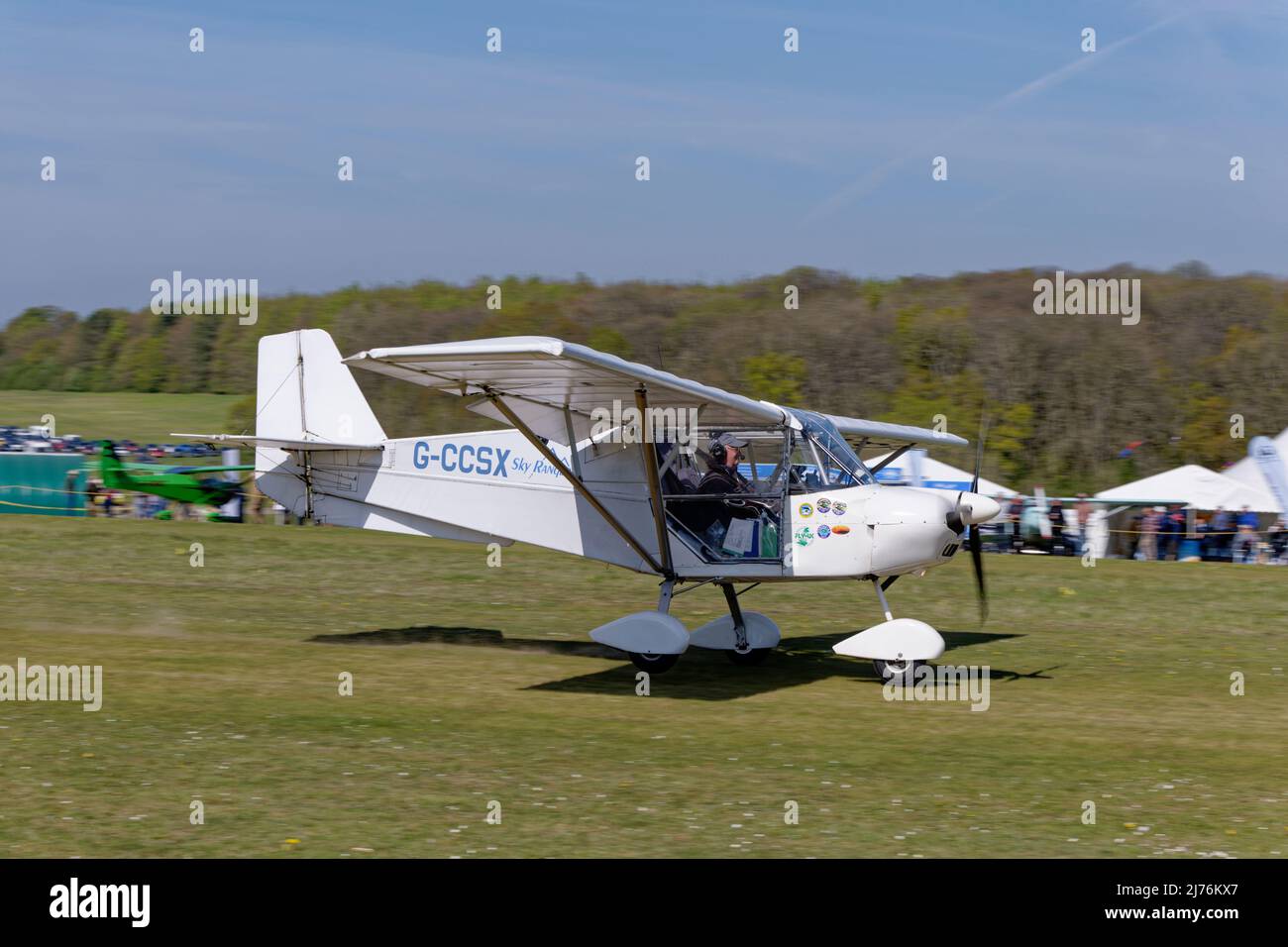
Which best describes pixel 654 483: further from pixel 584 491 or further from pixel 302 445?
pixel 302 445

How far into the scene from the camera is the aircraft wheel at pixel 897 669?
1209cm

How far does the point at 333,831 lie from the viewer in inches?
267

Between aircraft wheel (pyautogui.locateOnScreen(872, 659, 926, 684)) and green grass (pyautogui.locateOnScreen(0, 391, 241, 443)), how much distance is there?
42.3m

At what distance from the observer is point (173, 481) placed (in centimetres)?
3438

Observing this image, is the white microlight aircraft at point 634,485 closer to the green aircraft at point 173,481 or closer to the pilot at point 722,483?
the pilot at point 722,483

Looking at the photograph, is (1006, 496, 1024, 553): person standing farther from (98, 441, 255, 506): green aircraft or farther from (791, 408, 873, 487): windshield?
(98, 441, 255, 506): green aircraft

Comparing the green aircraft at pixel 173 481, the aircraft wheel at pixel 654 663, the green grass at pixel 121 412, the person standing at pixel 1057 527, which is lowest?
the aircraft wheel at pixel 654 663

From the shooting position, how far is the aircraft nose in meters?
12.0

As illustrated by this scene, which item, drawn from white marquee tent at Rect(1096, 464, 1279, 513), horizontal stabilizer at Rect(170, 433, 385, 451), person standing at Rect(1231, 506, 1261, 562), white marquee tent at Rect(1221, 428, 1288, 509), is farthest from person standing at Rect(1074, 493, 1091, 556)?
horizontal stabilizer at Rect(170, 433, 385, 451)

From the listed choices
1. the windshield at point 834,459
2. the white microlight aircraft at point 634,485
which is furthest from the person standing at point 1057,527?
the windshield at point 834,459

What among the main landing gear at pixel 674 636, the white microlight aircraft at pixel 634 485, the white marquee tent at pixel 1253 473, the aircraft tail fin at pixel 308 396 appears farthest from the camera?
the white marquee tent at pixel 1253 473

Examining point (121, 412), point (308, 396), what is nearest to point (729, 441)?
point (308, 396)

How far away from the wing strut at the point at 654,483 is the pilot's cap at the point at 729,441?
1.45 feet
